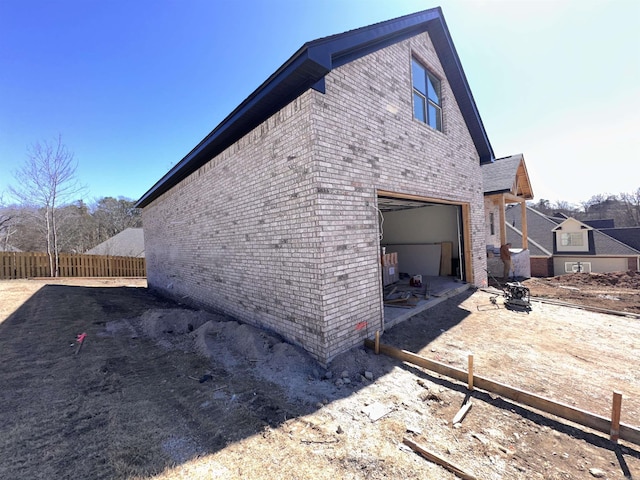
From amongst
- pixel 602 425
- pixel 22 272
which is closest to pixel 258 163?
pixel 602 425

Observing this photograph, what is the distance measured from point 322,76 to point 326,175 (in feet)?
5.13

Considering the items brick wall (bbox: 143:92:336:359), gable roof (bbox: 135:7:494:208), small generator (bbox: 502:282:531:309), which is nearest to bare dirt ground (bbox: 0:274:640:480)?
brick wall (bbox: 143:92:336:359)

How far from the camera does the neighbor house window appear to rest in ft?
76.5

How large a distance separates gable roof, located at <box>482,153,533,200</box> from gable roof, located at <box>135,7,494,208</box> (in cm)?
316

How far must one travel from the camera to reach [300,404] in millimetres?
3402

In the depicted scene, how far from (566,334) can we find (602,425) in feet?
10.8

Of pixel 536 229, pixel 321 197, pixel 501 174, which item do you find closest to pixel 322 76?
pixel 321 197

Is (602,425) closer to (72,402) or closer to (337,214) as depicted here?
(337,214)

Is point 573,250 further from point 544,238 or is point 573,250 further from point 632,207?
point 632,207

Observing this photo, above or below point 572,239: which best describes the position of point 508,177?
above

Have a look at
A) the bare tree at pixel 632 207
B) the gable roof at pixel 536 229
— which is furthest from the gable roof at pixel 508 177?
the bare tree at pixel 632 207

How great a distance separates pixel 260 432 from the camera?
2904mm

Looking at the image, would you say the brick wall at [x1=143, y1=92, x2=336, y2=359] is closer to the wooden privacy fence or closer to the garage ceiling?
the garage ceiling

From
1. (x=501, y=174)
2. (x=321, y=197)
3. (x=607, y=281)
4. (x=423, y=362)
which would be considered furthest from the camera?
(x=501, y=174)
